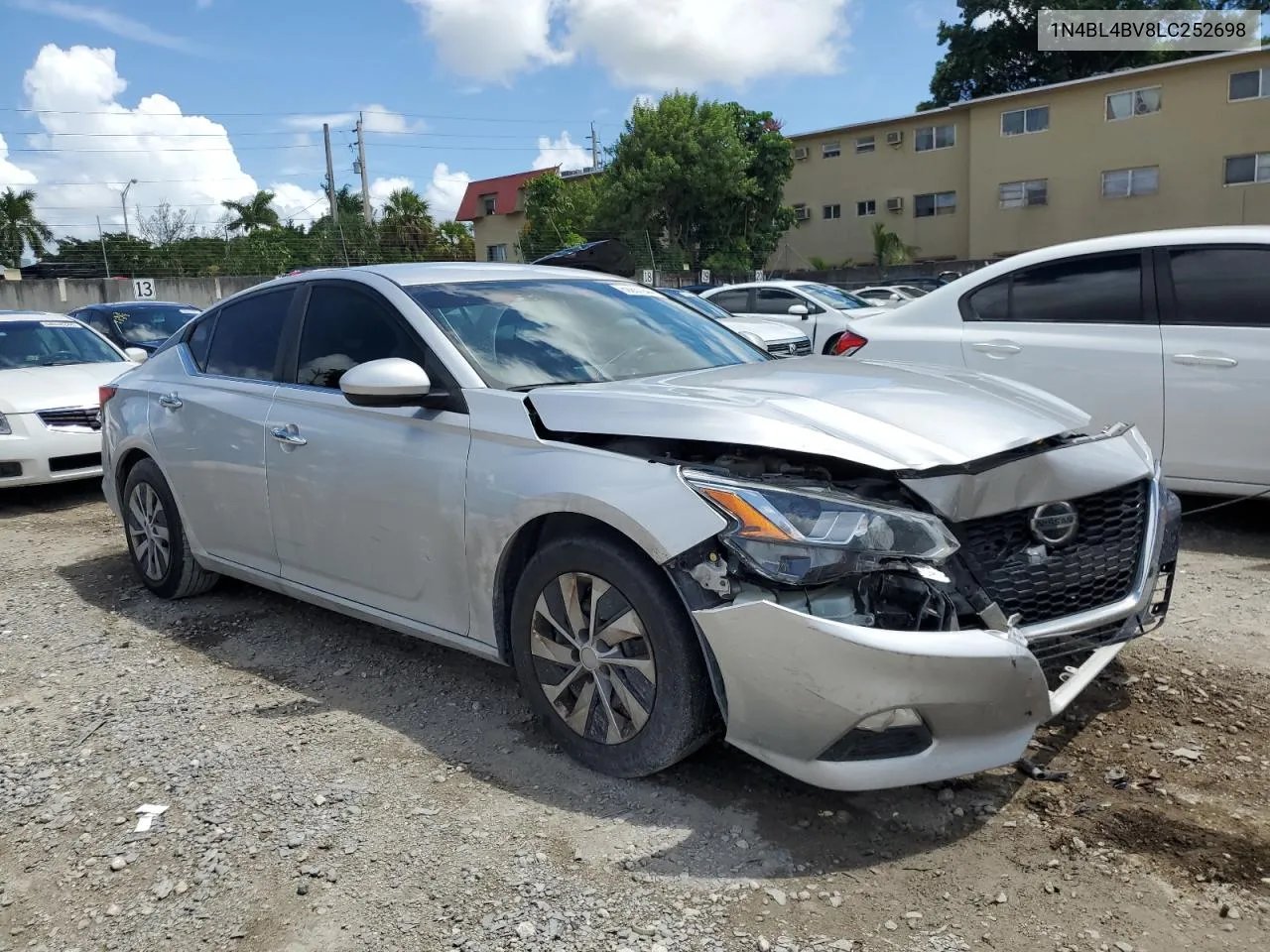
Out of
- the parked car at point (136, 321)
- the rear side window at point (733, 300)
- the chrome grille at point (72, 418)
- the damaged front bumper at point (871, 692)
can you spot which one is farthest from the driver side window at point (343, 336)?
the rear side window at point (733, 300)

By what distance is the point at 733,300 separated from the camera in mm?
14805

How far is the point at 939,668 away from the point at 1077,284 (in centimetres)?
402

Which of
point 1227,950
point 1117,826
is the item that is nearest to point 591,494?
point 1117,826

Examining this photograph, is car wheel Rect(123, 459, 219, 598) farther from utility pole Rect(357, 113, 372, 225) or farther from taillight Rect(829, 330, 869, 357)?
utility pole Rect(357, 113, 372, 225)

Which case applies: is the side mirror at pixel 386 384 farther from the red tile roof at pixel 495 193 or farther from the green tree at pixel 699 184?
the red tile roof at pixel 495 193

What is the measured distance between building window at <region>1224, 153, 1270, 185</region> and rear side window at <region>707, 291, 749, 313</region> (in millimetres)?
22874

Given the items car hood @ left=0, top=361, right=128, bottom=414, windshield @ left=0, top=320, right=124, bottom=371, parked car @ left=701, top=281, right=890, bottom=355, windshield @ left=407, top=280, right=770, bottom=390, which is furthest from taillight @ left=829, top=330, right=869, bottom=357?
windshield @ left=0, top=320, right=124, bottom=371

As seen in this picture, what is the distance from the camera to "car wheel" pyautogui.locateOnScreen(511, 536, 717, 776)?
109 inches

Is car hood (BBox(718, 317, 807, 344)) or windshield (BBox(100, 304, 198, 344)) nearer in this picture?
car hood (BBox(718, 317, 807, 344))

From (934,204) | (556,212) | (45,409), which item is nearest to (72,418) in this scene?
(45,409)

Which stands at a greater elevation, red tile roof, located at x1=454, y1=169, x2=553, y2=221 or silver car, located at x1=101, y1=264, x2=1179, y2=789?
red tile roof, located at x1=454, y1=169, x2=553, y2=221

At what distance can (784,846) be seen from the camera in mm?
2684

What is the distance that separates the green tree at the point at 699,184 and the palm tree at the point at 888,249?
349 cm

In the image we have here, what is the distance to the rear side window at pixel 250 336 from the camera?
14.5 ft
